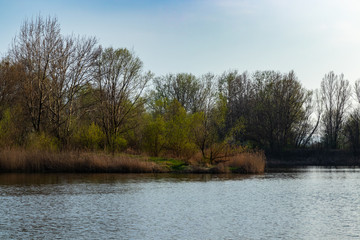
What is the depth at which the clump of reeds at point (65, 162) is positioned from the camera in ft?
118

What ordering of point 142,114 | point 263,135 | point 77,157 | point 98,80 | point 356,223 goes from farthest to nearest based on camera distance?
point 263,135, point 142,114, point 98,80, point 77,157, point 356,223

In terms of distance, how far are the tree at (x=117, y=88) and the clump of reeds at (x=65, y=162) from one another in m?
7.39

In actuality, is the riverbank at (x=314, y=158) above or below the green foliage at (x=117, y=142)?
below

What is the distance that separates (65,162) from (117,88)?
13.4 metres

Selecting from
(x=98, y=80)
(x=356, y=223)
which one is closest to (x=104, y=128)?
(x=98, y=80)

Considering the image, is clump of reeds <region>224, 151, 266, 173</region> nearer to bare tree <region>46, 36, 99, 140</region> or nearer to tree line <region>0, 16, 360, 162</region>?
tree line <region>0, 16, 360, 162</region>

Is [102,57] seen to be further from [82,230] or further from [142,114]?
[82,230]

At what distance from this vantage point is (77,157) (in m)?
37.0

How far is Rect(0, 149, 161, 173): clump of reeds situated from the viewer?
36031mm

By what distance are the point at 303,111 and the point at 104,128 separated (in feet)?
113

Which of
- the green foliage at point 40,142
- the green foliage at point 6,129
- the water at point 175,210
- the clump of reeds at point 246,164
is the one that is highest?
the green foliage at point 6,129

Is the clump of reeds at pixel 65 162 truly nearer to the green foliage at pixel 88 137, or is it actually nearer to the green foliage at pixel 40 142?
the green foliage at pixel 40 142

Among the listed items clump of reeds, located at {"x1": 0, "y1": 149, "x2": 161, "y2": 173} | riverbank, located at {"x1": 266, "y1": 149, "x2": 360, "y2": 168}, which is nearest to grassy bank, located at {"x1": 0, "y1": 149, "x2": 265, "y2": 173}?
clump of reeds, located at {"x1": 0, "y1": 149, "x2": 161, "y2": 173}

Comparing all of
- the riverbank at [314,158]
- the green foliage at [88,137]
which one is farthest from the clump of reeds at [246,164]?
the riverbank at [314,158]
